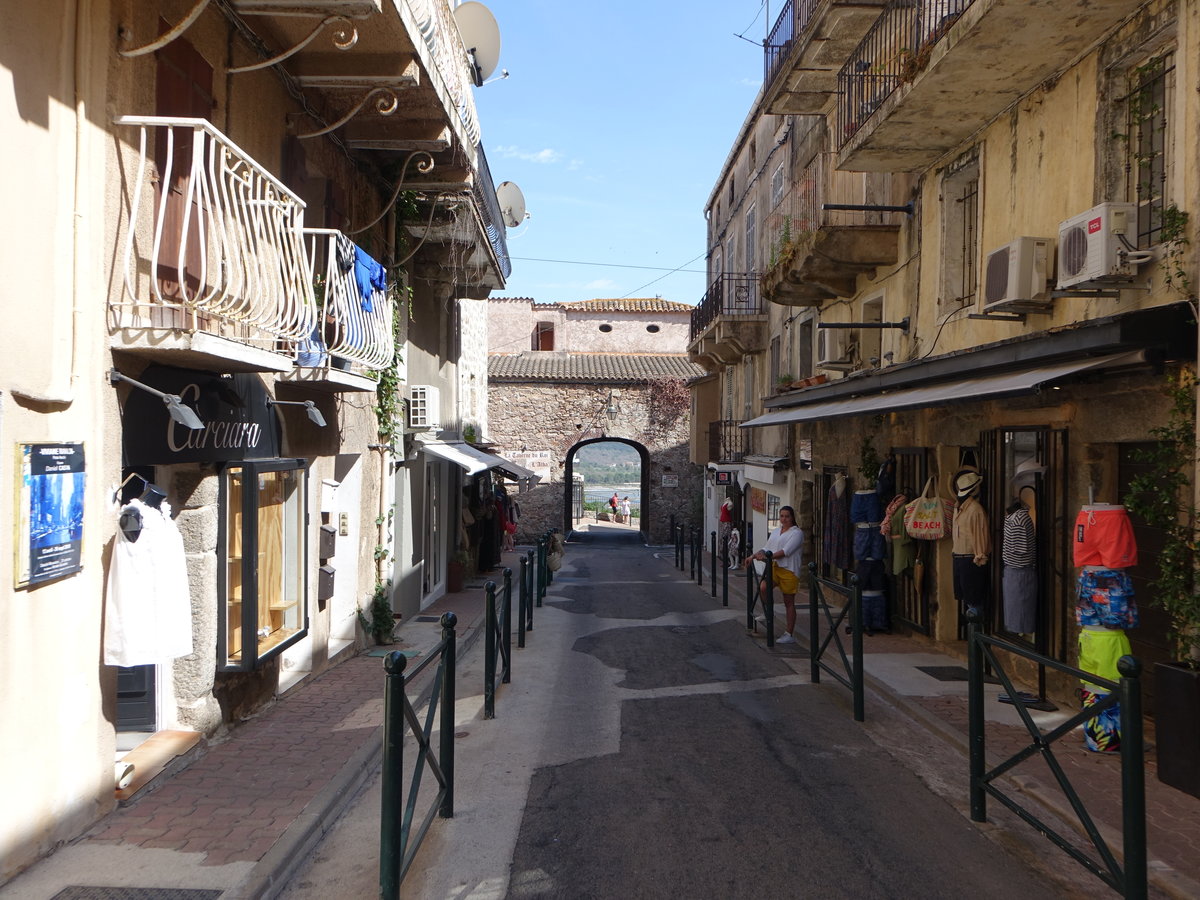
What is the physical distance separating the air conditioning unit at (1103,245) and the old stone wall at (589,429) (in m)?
22.9

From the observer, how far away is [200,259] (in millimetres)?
5695

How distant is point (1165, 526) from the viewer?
19.7ft

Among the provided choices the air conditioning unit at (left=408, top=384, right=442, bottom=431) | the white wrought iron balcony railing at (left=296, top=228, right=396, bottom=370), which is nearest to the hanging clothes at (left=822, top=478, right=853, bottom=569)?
the air conditioning unit at (left=408, top=384, right=442, bottom=431)

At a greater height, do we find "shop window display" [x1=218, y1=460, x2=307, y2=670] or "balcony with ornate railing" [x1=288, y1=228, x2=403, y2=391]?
"balcony with ornate railing" [x1=288, y1=228, x2=403, y2=391]

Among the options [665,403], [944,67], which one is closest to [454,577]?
[944,67]

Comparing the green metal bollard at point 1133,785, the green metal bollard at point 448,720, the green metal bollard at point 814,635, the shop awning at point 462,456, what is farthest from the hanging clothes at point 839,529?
the green metal bollard at point 1133,785

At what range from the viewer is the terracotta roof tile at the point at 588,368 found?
29672mm

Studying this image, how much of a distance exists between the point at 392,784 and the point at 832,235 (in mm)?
9563

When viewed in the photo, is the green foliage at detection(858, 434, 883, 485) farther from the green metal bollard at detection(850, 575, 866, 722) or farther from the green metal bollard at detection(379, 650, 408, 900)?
the green metal bollard at detection(379, 650, 408, 900)

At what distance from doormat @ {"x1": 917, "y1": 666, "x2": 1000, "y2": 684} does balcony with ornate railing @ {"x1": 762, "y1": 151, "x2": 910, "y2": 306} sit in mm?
5283

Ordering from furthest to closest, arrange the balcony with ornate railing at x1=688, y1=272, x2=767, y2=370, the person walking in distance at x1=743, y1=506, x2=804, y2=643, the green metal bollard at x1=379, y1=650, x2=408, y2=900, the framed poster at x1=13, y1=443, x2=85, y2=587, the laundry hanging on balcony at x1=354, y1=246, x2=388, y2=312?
the balcony with ornate railing at x1=688, y1=272, x2=767, y2=370 → the person walking in distance at x1=743, y1=506, x2=804, y2=643 → the laundry hanging on balcony at x1=354, y1=246, x2=388, y2=312 → the framed poster at x1=13, y1=443, x2=85, y2=587 → the green metal bollard at x1=379, y1=650, x2=408, y2=900

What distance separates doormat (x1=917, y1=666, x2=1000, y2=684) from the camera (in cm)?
862

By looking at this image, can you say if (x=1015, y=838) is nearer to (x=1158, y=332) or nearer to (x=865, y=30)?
(x=1158, y=332)

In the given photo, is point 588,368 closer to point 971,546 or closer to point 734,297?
point 734,297
